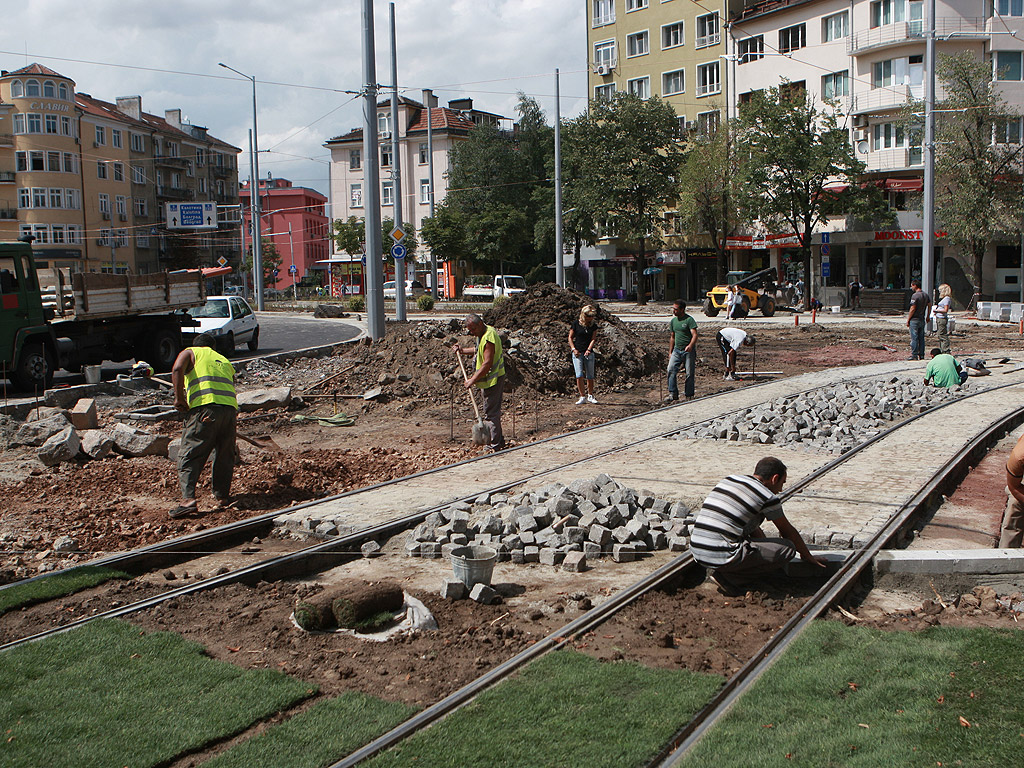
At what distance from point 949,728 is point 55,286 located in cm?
1959

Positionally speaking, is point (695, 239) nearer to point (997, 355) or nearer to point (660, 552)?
point (997, 355)

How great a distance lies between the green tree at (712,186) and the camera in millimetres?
51781

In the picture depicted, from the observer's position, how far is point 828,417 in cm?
1391

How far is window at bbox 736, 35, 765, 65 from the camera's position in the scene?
2144 inches

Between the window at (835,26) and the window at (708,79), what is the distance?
24.1ft

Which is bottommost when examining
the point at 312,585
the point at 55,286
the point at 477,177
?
the point at 312,585

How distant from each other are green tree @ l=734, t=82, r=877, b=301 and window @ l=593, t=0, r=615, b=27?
1735cm

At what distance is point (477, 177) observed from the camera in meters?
69.0

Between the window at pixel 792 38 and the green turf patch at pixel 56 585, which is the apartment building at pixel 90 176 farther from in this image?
the green turf patch at pixel 56 585

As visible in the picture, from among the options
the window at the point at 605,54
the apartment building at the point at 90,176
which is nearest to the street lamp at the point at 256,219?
the apartment building at the point at 90,176

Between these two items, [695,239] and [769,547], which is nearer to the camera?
[769,547]

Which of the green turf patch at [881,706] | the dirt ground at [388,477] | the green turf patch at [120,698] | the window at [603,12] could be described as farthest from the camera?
the window at [603,12]

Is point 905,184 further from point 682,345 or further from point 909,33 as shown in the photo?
point 682,345

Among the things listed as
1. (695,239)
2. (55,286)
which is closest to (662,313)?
(695,239)
